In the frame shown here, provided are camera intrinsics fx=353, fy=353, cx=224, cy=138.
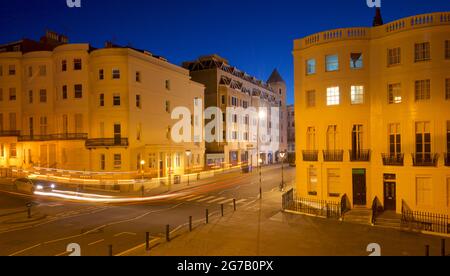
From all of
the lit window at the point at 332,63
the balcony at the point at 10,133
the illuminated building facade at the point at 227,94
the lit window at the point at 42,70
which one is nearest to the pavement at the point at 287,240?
the lit window at the point at 332,63

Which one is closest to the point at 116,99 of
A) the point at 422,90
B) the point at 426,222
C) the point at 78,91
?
the point at 78,91

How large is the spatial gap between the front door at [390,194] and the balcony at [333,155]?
3.31m

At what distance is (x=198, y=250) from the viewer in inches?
604

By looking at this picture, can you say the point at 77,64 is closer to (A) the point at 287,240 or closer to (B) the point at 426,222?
(A) the point at 287,240

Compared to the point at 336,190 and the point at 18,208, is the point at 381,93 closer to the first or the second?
the point at 336,190

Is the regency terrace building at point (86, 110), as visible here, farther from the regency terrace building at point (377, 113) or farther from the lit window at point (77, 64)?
the regency terrace building at point (377, 113)

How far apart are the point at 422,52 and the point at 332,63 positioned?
5878 mm

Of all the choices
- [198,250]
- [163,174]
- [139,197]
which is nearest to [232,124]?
[163,174]

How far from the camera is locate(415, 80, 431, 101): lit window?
23016 mm

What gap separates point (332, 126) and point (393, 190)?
6068mm

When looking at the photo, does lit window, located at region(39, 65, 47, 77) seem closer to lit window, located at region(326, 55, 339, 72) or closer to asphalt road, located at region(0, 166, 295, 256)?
asphalt road, located at region(0, 166, 295, 256)

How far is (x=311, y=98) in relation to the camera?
27.6 meters

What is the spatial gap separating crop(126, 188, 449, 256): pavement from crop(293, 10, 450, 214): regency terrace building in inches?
203

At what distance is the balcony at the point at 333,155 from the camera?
25.4m
